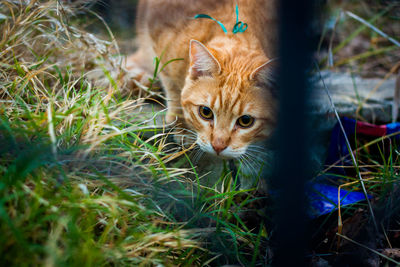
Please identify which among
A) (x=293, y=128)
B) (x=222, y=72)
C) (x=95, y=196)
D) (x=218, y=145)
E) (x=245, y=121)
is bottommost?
(x=95, y=196)

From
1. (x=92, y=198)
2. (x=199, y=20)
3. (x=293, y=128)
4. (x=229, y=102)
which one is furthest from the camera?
(x=199, y=20)

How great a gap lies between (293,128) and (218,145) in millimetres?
798

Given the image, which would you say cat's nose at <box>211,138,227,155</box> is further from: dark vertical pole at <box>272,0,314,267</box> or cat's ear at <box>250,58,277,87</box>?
dark vertical pole at <box>272,0,314,267</box>

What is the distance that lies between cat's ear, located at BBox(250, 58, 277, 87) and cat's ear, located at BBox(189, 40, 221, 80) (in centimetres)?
18

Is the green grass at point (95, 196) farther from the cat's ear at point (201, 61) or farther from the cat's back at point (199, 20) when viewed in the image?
the cat's back at point (199, 20)

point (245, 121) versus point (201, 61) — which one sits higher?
point (201, 61)

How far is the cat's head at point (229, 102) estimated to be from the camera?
1.47 m

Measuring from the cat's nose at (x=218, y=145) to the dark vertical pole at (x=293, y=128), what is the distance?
70cm

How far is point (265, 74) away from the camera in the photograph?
1380 millimetres

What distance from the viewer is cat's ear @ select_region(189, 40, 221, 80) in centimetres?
145

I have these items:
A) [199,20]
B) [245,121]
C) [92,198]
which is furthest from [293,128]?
[199,20]

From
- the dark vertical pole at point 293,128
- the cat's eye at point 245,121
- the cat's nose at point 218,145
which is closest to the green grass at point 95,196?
the cat's nose at point 218,145

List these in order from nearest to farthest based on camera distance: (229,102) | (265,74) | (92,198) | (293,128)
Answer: (293,128)
(92,198)
(265,74)
(229,102)

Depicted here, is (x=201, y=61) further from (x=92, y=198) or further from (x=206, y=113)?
(x=92, y=198)
